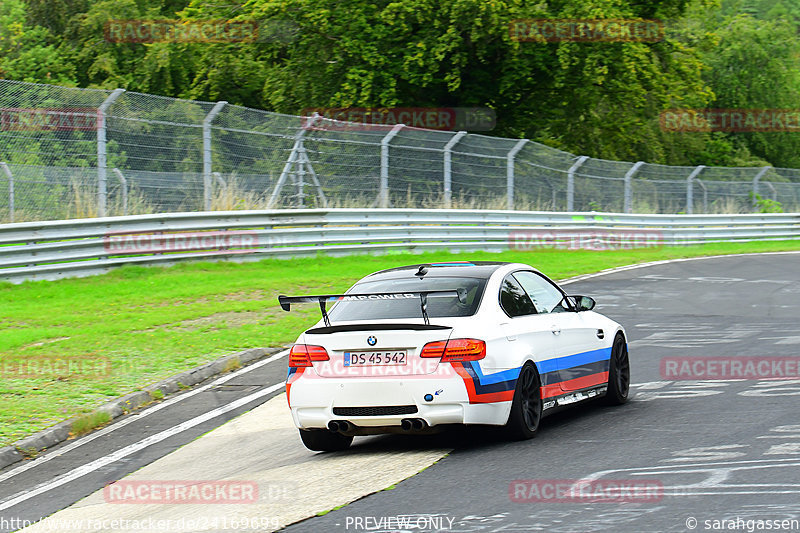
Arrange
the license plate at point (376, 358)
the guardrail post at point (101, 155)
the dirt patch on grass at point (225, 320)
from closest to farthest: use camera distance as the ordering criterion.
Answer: the license plate at point (376, 358) < the dirt patch on grass at point (225, 320) < the guardrail post at point (101, 155)

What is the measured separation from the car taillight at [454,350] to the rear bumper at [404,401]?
155 millimetres

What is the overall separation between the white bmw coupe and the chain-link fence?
37.3 feet

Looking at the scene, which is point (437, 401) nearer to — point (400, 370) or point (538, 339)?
point (400, 370)

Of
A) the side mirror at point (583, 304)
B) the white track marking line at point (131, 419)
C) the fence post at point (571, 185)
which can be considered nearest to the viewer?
the white track marking line at point (131, 419)

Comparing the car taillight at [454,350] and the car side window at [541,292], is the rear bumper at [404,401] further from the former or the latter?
the car side window at [541,292]

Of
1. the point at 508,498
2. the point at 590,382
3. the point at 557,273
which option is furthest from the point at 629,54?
the point at 508,498

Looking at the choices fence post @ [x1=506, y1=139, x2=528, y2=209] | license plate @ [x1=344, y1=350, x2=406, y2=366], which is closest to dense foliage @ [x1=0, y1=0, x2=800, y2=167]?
fence post @ [x1=506, y1=139, x2=528, y2=209]

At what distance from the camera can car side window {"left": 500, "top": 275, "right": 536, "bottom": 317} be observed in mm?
8656

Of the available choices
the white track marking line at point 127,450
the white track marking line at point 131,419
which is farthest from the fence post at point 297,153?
the white track marking line at point 127,450

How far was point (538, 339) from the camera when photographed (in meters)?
8.69

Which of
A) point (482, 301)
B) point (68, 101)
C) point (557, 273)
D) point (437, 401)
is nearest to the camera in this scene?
point (437, 401)

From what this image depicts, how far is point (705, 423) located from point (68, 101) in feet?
46.1

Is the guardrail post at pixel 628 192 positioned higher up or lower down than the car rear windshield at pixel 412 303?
lower down

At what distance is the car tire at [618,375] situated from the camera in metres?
9.74
